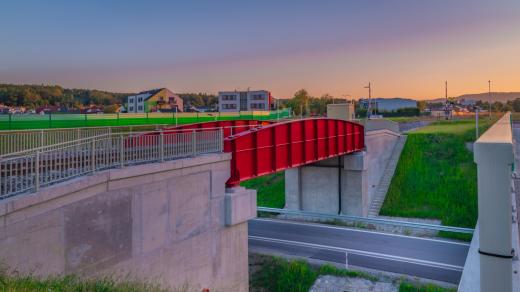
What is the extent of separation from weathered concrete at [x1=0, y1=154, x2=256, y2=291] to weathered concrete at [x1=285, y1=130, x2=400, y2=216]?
1587 centimetres

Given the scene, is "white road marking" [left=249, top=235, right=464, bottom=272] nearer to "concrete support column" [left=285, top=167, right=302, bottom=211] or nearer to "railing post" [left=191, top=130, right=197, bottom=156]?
"concrete support column" [left=285, top=167, right=302, bottom=211]

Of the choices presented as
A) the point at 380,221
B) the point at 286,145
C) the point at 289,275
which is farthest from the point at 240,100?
the point at 289,275

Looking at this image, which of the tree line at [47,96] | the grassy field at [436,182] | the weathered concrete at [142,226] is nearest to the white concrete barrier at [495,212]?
the weathered concrete at [142,226]

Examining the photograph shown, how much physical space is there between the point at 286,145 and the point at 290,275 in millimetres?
7310

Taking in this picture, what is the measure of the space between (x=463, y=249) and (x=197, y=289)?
16177 mm

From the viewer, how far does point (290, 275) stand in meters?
20.9

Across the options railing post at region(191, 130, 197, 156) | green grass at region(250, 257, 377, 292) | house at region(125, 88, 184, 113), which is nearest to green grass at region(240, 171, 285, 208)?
green grass at region(250, 257, 377, 292)

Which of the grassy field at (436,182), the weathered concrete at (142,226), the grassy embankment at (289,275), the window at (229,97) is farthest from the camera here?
the window at (229,97)

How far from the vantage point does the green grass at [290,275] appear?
20422mm

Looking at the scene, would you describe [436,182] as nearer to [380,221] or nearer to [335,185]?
[335,185]

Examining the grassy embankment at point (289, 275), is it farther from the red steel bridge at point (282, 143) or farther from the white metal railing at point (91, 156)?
the white metal railing at point (91, 156)

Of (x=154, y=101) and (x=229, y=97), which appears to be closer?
(x=154, y=101)

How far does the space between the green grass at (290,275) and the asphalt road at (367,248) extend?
116 centimetres

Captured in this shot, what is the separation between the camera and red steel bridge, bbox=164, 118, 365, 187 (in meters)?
19.8
